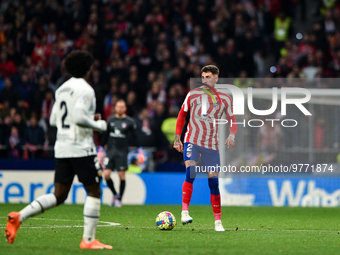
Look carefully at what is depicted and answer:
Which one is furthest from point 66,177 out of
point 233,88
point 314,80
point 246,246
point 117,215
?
point 314,80

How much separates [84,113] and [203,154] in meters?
2.86

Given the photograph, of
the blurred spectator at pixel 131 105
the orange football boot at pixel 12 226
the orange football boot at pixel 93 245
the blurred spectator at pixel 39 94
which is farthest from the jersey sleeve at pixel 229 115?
the blurred spectator at pixel 39 94

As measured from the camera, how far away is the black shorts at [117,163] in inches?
500

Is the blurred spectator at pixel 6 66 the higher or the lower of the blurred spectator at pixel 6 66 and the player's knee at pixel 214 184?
the higher

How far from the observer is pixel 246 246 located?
6.42 meters

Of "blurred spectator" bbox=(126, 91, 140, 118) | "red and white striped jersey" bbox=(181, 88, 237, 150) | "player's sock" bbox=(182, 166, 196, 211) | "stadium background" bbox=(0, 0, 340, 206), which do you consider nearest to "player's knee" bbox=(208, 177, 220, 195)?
"player's sock" bbox=(182, 166, 196, 211)

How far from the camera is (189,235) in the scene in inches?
293

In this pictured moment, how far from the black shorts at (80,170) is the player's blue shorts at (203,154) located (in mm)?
2471

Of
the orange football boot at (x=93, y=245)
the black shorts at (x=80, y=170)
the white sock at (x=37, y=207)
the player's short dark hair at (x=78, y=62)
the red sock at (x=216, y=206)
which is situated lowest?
the orange football boot at (x=93, y=245)

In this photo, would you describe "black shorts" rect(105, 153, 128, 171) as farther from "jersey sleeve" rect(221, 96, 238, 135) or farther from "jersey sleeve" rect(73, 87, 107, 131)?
"jersey sleeve" rect(73, 87, 107, 131)

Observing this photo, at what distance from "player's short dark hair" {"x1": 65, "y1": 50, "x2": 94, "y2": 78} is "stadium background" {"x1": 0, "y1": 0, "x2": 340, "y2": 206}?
27.5 feet

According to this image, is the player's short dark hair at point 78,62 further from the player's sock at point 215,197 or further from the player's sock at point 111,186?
the player's sock at point 111,186

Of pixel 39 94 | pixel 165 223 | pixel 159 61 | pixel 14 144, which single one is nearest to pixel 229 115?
pixel 165 223

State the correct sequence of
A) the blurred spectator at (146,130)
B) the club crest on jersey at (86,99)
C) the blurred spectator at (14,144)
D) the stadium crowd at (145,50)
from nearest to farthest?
the club crest on jersey at (86,99) → the blurred spectator at (14,144) → the blurred spectator at (146,130) → the stadium crowd at (145,50)
